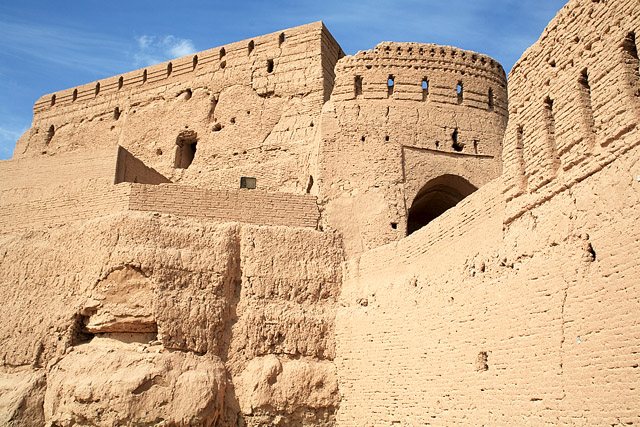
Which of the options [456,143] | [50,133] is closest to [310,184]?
[456,143]

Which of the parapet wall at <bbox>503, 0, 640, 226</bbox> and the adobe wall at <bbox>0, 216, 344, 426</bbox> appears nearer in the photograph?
the parapet wall at <bbox>503, 0, 640, 226</bbox>

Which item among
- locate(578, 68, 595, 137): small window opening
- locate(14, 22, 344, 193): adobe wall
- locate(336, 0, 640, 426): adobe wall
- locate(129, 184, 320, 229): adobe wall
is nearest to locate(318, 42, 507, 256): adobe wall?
locate(129, 184, 320, 229): adobe wall

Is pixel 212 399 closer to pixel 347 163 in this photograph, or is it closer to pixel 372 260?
pixel 372 260

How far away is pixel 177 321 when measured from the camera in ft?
38.3

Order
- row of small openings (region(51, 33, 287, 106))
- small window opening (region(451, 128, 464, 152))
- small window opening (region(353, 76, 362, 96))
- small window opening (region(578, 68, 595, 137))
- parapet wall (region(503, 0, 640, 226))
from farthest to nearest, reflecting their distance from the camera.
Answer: row of small openings (region(51, 33, 287, 106)), small window opening (region(353, 76, 362, 96)), small window opening (region(451, 128, 464, 152)), small window opening (region(578, 68, 595, 137)), parapet wall (region(503, 0, 640, 226))

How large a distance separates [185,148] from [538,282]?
44.3ft

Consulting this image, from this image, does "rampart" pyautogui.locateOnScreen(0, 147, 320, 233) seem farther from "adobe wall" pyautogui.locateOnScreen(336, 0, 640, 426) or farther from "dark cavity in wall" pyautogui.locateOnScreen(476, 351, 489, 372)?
"dark cavity in wall" pyautogui.locateOnScreen(476, 351, 489, 372)

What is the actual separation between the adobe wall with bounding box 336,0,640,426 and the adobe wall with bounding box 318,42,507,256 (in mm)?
2835

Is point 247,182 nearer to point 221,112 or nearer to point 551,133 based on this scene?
point 221,112

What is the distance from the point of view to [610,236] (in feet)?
22.1

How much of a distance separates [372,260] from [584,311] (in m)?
5.27

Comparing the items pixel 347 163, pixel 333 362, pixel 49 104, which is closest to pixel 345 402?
pixel 333 362

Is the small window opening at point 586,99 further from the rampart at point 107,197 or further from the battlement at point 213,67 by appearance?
the battlement at point 213,67

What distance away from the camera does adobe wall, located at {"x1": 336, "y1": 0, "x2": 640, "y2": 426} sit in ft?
21.6
